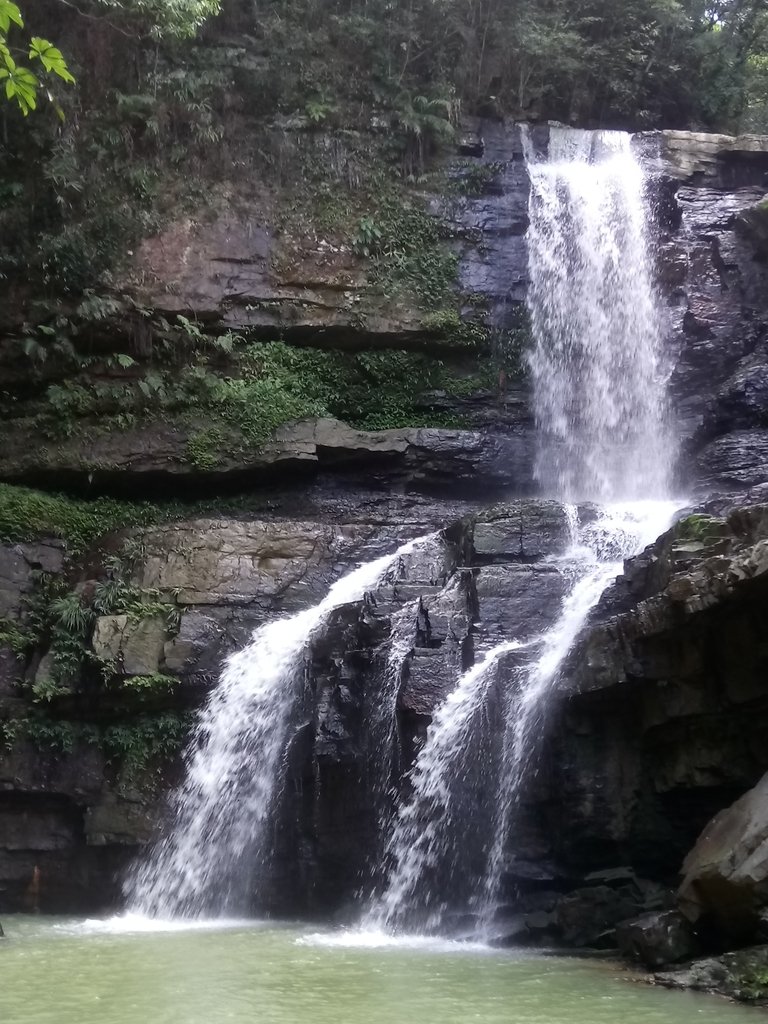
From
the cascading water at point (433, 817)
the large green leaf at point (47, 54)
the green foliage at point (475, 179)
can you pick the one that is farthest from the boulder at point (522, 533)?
the large green leaf at point (47, 54)

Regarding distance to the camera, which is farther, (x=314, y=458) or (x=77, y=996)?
(x=314, y=458)

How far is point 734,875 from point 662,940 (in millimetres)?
750

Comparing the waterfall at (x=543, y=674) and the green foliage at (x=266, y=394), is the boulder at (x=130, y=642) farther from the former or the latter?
the waterfall at (x=543, y=674)

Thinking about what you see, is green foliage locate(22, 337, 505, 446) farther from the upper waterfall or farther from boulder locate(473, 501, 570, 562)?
boulder locate(473, 501, 570, 562)

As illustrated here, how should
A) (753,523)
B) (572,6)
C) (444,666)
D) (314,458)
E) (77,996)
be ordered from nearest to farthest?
(77,996) < (753,523) < (444,666) < (314,458) < (572,6)

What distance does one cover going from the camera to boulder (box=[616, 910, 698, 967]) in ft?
22.0

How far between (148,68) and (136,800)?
1283 centimetres

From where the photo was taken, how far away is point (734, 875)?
6.45 metres

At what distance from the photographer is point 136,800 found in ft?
38.9

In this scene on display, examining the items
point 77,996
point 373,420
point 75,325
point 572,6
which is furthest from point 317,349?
point 77,996

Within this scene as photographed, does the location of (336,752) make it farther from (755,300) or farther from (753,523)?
(755,300)

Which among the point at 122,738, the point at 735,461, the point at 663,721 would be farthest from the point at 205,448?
the point at 663,721

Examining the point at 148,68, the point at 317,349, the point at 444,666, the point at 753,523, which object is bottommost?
the point at 444,666

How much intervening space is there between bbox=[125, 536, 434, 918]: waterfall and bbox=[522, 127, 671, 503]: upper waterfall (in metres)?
5.64
